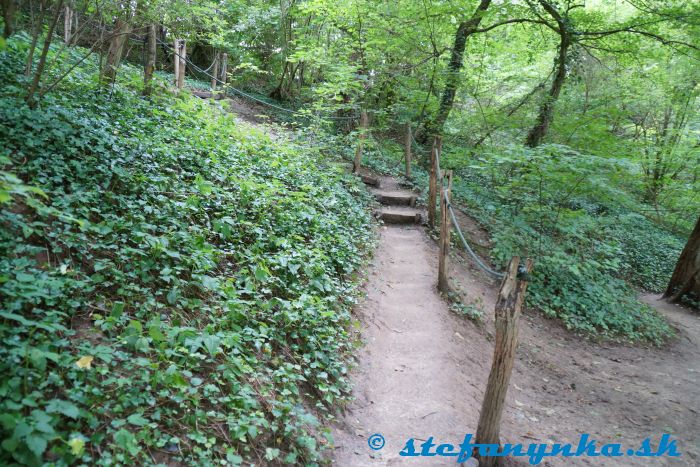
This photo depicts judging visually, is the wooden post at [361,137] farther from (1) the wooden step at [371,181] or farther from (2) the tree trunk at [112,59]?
(2) the tree trunk at [112,59]

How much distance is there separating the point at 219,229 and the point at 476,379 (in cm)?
340

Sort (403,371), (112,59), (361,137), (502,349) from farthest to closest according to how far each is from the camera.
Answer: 1. (361,137)
2. (112,59)
3. (403,371)
4. (502,349)

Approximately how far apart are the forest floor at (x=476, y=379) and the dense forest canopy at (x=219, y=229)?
0.40 metres

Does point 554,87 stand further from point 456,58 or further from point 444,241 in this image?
point 444,241

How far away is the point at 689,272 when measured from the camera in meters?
9.59

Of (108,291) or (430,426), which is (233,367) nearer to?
(108,291)

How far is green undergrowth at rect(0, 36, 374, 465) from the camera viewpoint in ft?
7.01

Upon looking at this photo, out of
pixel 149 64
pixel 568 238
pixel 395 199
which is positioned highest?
pixel 149 64

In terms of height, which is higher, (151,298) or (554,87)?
(554,87)

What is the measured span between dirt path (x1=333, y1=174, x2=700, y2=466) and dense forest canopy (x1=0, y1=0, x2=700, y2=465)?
1.34ft

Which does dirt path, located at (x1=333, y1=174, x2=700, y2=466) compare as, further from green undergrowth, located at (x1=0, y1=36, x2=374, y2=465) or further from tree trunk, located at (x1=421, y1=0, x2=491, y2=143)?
tree trunk, located at (x1=421, y1=0, x2=491, y2=143)

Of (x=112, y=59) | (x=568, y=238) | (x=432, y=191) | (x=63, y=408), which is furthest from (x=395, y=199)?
(x=63, y=408)

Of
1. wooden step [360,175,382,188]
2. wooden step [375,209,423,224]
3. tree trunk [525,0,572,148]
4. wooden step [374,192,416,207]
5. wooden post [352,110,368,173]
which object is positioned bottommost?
wooden step [375,209,423,224]

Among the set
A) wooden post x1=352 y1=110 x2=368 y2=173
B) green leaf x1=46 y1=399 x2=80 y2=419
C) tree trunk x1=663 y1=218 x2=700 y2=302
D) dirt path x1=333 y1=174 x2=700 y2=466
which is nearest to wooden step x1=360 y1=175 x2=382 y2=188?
wooden post x1=352 y1=110 x2=368 y2=173
